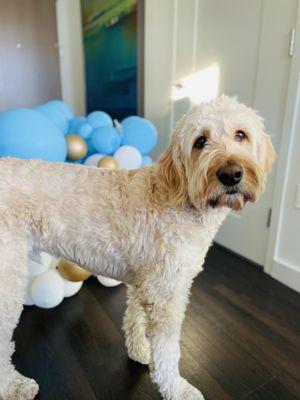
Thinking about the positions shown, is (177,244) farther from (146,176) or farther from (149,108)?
(149,108)

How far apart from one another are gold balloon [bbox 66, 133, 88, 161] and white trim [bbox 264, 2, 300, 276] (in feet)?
4.12

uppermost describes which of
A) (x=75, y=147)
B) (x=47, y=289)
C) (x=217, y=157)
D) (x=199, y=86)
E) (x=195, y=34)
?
(x=195, y=34)

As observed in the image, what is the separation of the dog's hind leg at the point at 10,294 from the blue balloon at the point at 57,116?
4.03ft

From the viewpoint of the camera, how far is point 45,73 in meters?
3.99

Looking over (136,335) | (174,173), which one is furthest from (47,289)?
(174,173)

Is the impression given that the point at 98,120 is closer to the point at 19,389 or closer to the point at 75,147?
the point at 75,147

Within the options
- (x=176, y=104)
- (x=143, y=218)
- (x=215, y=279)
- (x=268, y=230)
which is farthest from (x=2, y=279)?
(x=176, y=104)

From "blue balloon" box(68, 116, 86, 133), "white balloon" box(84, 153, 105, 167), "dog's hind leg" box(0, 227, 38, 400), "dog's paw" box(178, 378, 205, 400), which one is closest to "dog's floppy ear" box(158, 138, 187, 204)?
"dog's hind leg" box(0, 227, 38, 400)

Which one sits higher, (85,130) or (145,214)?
(85,130)

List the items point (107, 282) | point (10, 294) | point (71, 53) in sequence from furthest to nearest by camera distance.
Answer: point (71, 53) < point (107, 282) < point (10, 294)

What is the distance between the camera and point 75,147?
1.99 m

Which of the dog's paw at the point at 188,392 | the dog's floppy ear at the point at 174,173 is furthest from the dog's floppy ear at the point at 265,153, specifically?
the dog's paw at the point at 188,392

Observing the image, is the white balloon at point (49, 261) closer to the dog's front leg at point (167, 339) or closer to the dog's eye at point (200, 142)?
the dog's front leg at point (167, 339)

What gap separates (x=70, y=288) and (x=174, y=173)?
116 centimetres
